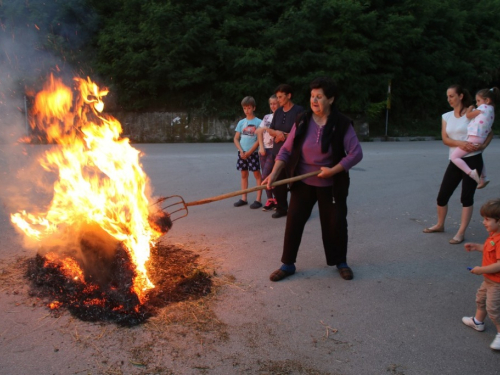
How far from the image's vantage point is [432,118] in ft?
77.7

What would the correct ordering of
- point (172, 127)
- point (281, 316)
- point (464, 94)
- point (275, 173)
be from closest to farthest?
point (281, 316) < point (275, 173) < point (464, 94) < point (172, 127)

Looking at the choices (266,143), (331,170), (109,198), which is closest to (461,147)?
(331,170)

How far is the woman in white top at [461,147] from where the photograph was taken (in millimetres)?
5324

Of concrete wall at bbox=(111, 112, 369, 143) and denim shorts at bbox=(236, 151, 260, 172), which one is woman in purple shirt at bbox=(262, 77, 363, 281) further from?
concrete wall at bbox=(111, 112, 369, 143)

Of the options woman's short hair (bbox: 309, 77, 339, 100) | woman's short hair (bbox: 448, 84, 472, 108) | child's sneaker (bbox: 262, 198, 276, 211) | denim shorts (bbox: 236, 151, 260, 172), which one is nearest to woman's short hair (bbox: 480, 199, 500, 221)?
woman's short hair (bbox: 309, 77, 339, 100)

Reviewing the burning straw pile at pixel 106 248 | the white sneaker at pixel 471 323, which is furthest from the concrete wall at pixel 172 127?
the white sneaker at pixel 471 323

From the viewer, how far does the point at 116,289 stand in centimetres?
394

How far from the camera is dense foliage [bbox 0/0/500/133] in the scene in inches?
706

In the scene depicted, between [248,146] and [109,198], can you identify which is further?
[248,146]

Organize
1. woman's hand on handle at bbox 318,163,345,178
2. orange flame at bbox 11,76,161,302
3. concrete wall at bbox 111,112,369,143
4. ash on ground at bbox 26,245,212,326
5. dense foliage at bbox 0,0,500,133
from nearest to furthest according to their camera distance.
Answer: ash on ground at bbox 26,245,212,326
woman's hand on handle at bbox 318,163,345,178
orange flame at bbox 11,76,161,302
dense foliage at bbox 0,0,500,133
concrete wall at bbox 111,112,369,143

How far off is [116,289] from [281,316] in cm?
149

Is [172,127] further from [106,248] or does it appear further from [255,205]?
[106,248]

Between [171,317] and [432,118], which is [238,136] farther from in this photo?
[432,118]

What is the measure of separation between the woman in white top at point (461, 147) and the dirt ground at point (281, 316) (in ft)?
1.64
